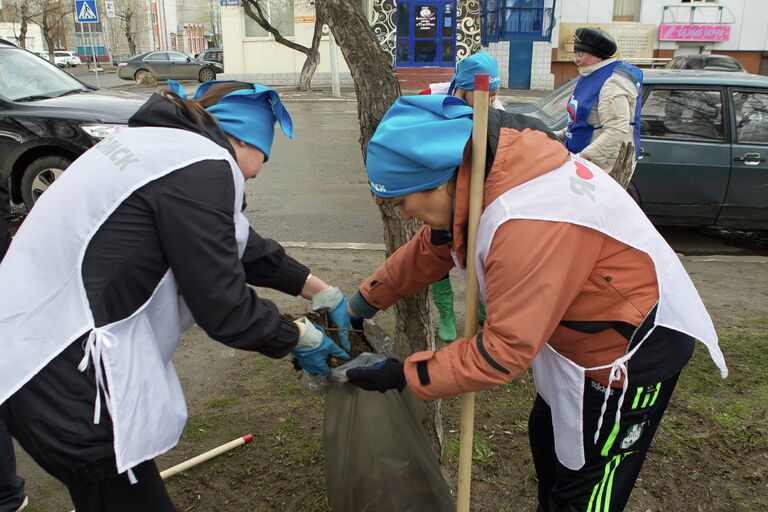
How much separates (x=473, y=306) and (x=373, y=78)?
1.01m

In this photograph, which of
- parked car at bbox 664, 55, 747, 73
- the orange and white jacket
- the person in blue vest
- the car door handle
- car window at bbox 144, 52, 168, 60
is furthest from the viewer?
car window at bbox 144, 52, 168, 60

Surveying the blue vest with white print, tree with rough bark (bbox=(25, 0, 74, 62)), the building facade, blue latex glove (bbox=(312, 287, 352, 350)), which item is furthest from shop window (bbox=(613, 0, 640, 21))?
tree with rough bark (bbox=(25, 0, 74, 62))

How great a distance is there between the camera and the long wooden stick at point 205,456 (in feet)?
8.85

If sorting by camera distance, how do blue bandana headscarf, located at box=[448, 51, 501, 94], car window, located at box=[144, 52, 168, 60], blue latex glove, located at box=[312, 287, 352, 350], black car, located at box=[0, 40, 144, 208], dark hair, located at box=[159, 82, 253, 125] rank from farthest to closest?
car window, located at box=[144, 52, 168, 60]
black car, located at box=[0, 40, 144, 208]
blue bandana headscarf, located at box=[448, 51, 501, 94]
blue latex glove, located at box=[312, 287, 352, 350]
dark hair, located at box=[159, 82, 253, 125]

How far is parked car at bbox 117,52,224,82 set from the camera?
26.6 metres

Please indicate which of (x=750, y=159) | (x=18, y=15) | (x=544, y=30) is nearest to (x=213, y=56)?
(x=544, y=30)

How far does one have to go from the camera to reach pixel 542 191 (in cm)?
152

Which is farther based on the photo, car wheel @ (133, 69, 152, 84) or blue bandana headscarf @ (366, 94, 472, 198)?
car wheel @ (133, 69, 152, 84)

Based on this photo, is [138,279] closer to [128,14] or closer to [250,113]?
[250,113]

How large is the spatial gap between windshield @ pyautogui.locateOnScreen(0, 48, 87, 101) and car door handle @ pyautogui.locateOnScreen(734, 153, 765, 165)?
6546 mm

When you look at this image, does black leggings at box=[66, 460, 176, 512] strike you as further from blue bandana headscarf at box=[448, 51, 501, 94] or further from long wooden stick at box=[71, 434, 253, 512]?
blue bandana headscarf at box=[448, 51, 501, 94]

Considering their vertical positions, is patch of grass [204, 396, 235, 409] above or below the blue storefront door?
below

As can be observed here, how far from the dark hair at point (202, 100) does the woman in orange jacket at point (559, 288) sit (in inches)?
17.8

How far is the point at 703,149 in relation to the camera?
5.64m
